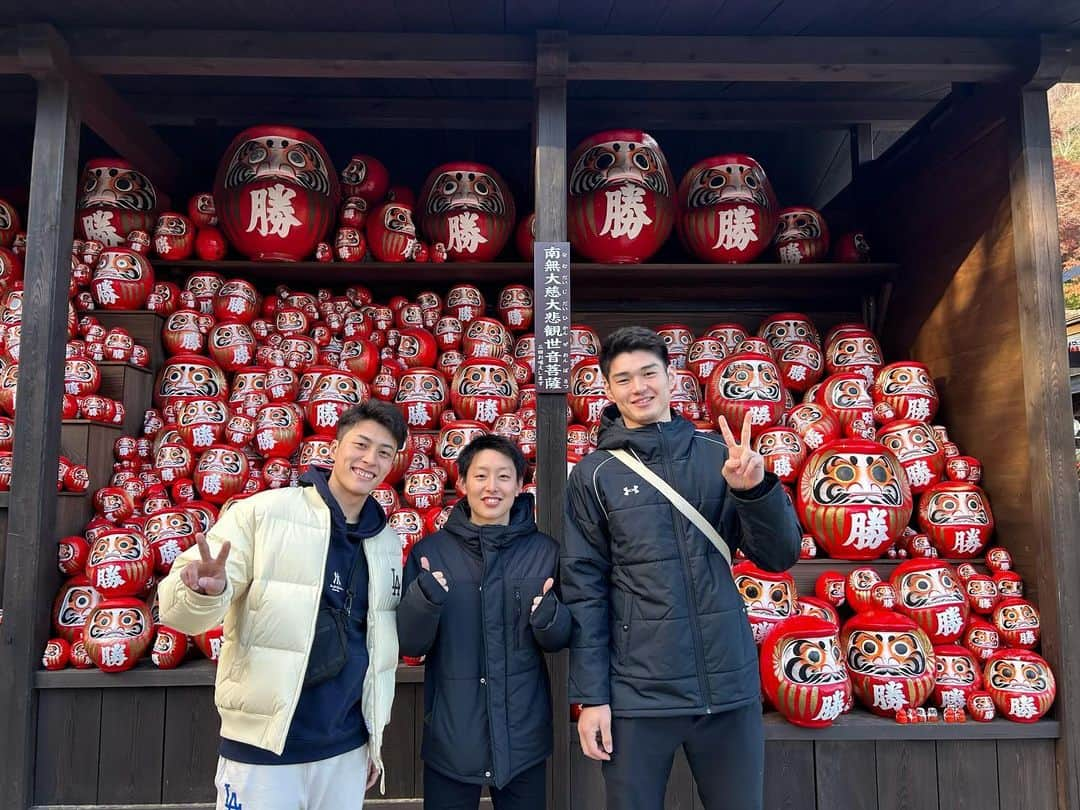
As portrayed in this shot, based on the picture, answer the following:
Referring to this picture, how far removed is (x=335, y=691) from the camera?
1.72m

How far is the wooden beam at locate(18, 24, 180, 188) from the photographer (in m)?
2.81

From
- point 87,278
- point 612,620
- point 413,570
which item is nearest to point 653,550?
point 612,620

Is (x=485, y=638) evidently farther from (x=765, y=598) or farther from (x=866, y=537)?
(x=866, y=537)

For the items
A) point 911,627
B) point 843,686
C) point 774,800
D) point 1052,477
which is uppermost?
point 1052,477

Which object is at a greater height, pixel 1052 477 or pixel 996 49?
pixel 996 49

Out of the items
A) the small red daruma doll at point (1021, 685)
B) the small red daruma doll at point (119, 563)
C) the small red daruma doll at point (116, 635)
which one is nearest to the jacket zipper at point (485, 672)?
the small red daruma doll at point (116, 635)

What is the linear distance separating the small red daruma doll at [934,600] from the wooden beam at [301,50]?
260 centimetres

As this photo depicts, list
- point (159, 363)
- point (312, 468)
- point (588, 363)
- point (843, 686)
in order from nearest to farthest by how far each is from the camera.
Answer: point (312, 468) → point (843, 686) → point (588, 363) → point (159, 363)

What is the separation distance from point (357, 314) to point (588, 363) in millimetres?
Result: 1314

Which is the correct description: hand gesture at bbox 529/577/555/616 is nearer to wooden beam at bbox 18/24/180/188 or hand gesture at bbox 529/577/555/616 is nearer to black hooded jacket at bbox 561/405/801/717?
black hooded jacket at bbox 561/405/801/717

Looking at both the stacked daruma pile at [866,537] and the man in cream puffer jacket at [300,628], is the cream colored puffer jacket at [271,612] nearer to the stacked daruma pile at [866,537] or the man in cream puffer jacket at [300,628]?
the man in cream puffer jacket at [300,628]

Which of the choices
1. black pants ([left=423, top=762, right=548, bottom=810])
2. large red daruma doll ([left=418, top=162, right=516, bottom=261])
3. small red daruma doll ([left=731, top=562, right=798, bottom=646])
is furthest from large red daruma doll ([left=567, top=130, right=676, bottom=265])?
black pants ([left=423, top=762, right=548, bottom=810])

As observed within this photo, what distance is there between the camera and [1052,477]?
2844mm

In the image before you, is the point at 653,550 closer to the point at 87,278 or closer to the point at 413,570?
the point at 413,570
